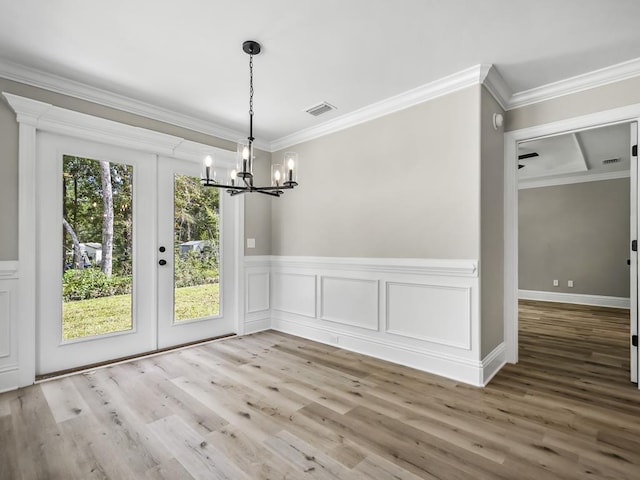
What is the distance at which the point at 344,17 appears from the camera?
2.20 metres

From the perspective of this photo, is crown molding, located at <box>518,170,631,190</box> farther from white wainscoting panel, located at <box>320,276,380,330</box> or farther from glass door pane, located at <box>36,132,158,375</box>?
glass door pane, located at <box>36,132,158,375</box>

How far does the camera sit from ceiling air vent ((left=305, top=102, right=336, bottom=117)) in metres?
3.56

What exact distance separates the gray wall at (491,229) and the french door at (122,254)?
2919 millimetres

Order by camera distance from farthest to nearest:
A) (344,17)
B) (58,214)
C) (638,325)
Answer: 1. (58,214)
2. (638,325)
3. (344,17)

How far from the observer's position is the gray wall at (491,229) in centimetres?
290

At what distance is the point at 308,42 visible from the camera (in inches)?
97.3

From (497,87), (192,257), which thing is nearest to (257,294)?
Answer: (192,257)

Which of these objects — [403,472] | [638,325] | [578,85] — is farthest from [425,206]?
[403,472]

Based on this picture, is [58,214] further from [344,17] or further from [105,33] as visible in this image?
[344,17]

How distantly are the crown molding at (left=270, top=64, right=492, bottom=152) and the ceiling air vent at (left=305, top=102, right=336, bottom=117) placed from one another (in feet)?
0.76

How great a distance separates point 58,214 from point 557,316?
6952mm

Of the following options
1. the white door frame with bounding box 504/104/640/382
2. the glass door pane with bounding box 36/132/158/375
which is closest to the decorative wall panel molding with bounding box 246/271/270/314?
the glass door pane with bounding box 36/132/158/375

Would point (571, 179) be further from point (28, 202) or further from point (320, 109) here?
point (28, 202)

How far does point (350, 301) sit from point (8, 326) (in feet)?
10.0
